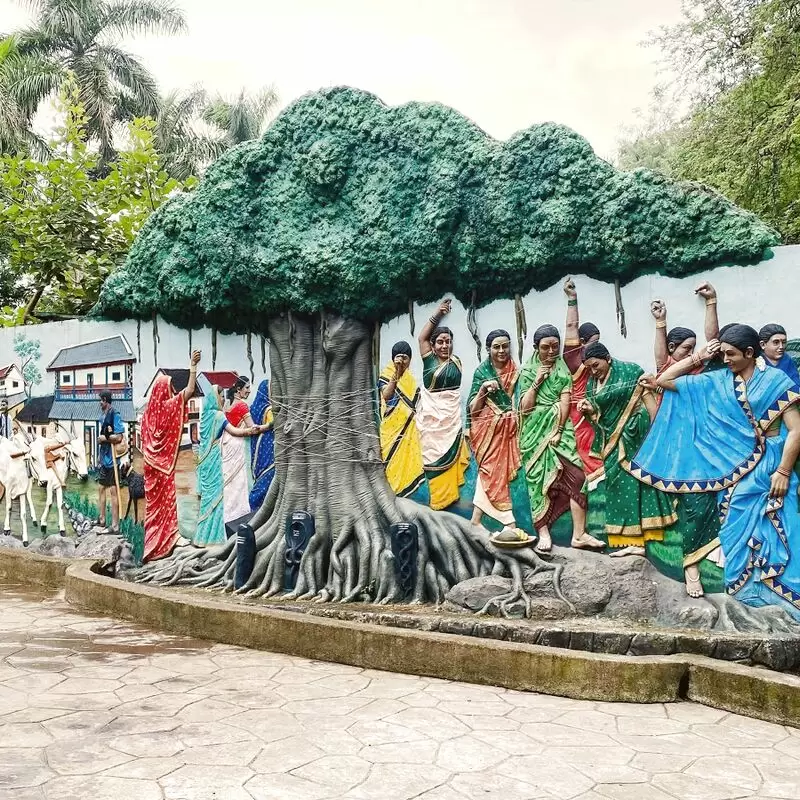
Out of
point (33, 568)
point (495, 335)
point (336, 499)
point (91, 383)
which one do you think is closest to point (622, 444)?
point (495, 335)

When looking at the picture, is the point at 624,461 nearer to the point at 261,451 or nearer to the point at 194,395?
the point at 261,451

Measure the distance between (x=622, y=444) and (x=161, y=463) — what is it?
416 cm

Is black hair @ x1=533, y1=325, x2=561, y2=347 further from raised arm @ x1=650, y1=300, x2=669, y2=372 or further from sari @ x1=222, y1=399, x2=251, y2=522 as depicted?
sari @ x1=222, y1=399, x2=251, y2=522

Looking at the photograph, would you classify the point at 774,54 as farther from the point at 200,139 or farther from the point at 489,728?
the point at 200,139

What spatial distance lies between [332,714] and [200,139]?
86.8ft

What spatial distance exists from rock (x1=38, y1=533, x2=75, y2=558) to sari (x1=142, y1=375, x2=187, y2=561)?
3.11 ft

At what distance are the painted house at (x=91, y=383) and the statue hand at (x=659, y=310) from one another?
4.71 m

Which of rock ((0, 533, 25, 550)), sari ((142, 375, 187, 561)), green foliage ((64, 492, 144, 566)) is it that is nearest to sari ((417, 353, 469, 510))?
sari ((142, 375, 187, 561))

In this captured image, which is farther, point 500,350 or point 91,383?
point 91,383

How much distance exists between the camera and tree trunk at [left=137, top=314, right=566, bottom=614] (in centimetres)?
604

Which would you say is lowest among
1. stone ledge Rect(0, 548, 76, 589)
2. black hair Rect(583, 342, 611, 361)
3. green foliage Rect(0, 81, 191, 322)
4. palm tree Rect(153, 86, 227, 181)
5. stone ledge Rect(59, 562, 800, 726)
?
stone ledge Rect(59, 562, 800, 726)

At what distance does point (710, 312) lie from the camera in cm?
516

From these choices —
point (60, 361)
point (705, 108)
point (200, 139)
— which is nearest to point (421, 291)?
point (60, 361)

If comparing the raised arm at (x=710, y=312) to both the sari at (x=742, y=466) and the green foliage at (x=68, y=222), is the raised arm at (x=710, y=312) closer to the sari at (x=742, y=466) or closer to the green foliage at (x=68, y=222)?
the sari at (x=742, y=466)
